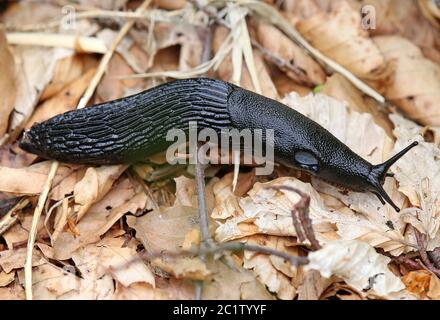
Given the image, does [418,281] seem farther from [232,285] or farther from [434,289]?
[232,285]

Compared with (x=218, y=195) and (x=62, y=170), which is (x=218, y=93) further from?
(x=62, y=170)

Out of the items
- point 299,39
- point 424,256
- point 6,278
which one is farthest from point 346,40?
point 6,278

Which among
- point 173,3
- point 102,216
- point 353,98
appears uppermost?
point 173,3

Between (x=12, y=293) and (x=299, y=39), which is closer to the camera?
(x=12, y=293)

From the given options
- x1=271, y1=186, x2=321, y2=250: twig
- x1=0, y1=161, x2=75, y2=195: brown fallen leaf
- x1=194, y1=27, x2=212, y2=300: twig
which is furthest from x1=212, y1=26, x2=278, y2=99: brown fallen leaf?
x1=0, y1=161, x2=75, y2=195: brown fallen leaf
